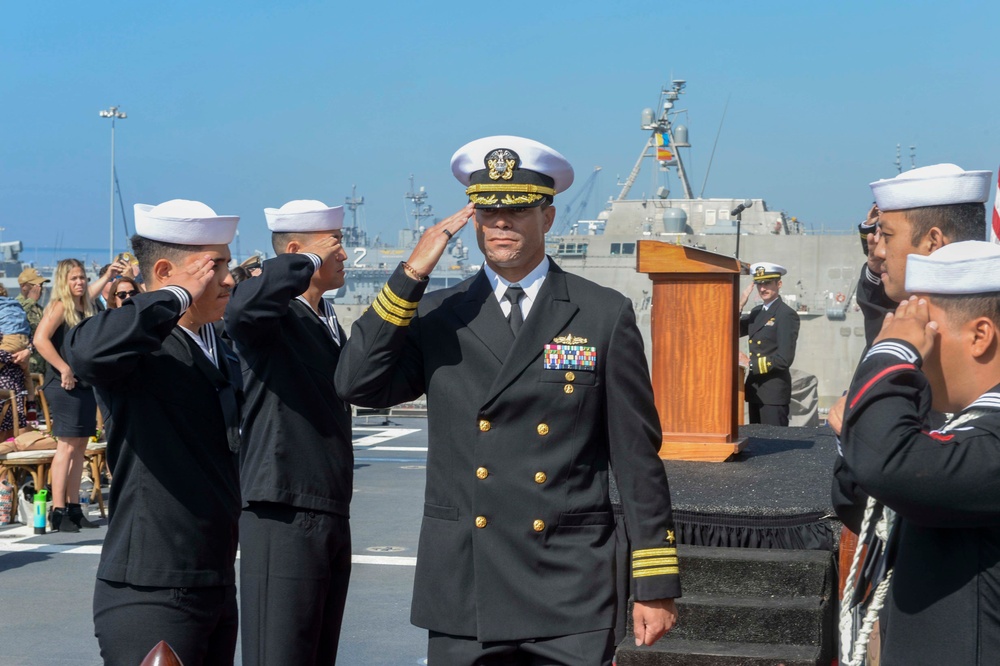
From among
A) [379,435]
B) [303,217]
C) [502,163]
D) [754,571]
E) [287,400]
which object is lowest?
[379,435]

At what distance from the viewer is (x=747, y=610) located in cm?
497

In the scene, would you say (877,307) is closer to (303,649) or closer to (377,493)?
(303,649)

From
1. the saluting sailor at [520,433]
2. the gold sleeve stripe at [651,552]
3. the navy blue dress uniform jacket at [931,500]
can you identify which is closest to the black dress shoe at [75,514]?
the saluting sailor at [520,433]

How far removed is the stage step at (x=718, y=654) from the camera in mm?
4777

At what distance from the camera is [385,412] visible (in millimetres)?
18297

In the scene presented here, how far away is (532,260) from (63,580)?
5.18m

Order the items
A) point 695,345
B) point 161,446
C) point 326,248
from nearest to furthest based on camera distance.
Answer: point 161,446 < point 326,248 < point 695,345

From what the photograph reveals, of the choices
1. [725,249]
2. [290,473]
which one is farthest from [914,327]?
[725,249]

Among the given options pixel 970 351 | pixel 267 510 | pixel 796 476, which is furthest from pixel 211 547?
pixel 796 476

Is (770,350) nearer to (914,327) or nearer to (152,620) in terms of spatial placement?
(152,620)

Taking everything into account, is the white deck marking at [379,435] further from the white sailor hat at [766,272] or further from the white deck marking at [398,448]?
the white sailor hat at [766,272]

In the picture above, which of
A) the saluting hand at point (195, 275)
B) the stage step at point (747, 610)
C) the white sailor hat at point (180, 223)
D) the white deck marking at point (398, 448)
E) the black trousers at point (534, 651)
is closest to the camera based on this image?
the black trousers at point (534, 651)

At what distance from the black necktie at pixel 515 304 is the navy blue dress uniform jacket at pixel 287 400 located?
0.94 metres

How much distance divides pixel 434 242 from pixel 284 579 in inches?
53.1
